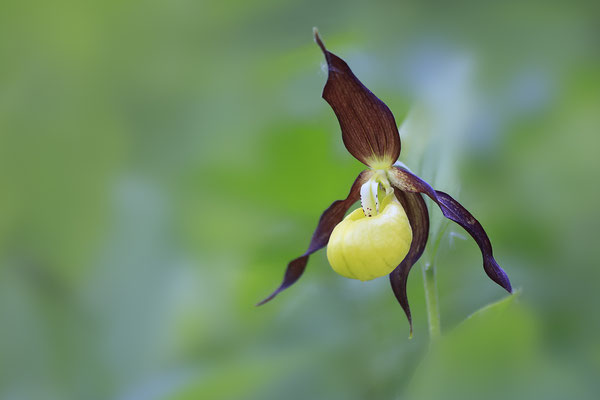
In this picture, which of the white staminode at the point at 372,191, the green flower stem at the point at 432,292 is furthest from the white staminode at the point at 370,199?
A: the green flower stem at the point at 432,292

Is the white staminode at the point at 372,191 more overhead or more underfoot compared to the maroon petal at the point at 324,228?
more overhead

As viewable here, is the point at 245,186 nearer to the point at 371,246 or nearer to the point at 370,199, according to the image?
the point at 370,199

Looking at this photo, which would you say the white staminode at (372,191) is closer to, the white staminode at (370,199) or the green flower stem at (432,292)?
the white staminode at (370,199)

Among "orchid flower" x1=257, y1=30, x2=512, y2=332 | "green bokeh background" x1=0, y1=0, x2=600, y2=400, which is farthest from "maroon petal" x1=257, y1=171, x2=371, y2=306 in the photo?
"green bokeh background" x1=0, y1=0, x2=600, y2=400

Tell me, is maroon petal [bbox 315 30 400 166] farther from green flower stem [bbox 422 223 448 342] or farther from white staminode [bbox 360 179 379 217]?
green flower stem [bbox 422 223 448 342]

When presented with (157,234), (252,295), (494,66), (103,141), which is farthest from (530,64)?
(103,141)

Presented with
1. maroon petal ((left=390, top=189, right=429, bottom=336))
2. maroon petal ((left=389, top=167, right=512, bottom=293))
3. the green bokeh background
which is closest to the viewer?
maroon petal ((left=389, top=167, right=512, bottom=293))
